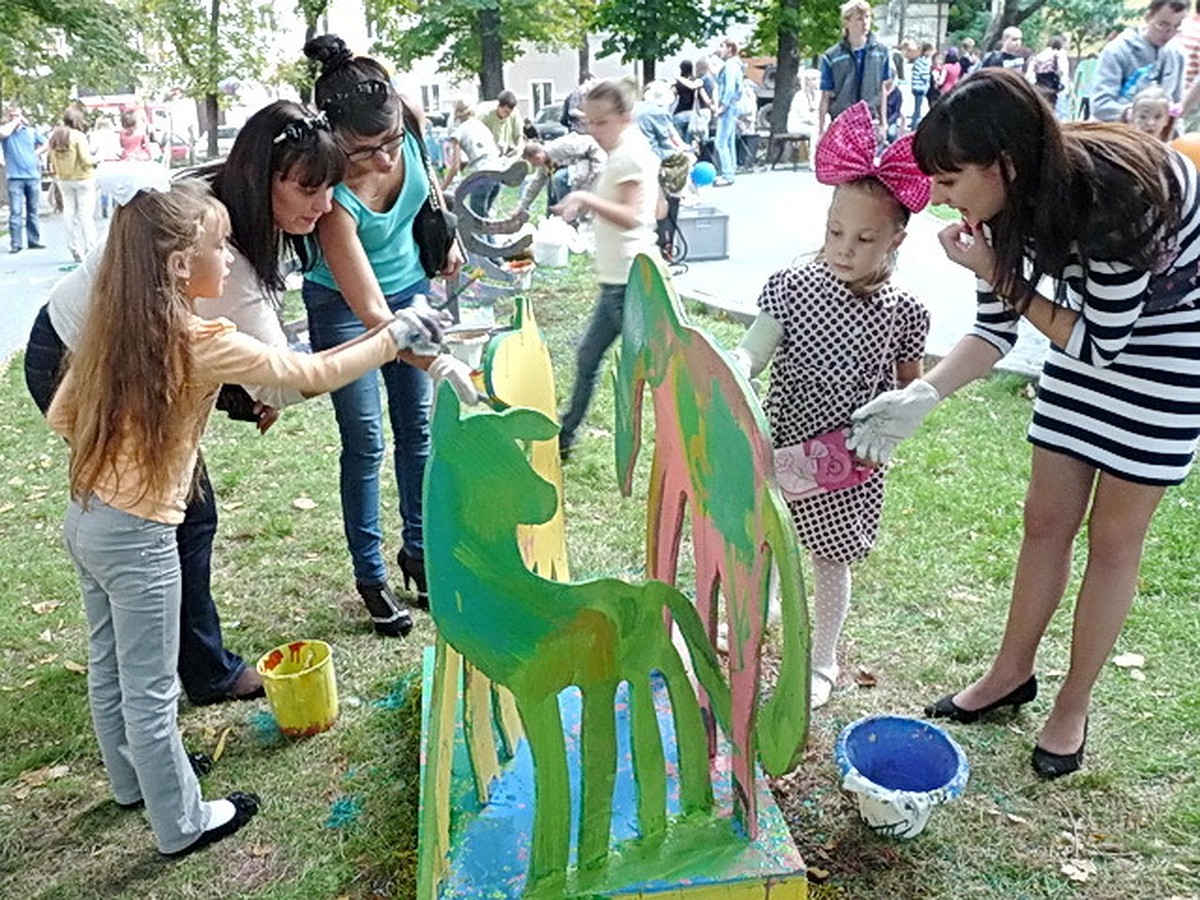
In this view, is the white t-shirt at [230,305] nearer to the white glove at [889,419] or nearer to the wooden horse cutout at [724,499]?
the wooden horse cutout at [724,499]

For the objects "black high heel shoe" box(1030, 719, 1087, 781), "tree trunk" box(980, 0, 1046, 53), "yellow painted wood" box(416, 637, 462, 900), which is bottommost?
"black high heel shoe" box(1030, 719, 1087, 781)

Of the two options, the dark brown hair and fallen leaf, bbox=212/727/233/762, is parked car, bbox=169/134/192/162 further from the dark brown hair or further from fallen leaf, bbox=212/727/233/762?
the dark brown hair

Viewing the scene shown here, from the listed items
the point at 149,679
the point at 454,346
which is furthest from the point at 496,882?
the point at 454,346

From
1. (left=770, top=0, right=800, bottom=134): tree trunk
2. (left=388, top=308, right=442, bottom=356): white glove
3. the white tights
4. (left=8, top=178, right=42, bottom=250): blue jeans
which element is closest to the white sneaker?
the white tights

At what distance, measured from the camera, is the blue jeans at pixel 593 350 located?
4613 mm

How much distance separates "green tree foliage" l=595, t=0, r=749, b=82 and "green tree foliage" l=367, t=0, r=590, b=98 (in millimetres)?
751

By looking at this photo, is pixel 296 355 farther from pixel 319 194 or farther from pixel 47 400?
pixel 47 400

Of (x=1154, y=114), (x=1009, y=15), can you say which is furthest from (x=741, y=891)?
(x=1009, y=15)

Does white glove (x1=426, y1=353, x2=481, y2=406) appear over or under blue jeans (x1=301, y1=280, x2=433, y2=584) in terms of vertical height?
over

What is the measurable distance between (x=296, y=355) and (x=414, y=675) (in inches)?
46.3

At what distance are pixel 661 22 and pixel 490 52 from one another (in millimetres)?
4094

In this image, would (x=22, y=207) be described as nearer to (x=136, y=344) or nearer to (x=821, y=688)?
(x=136, y=344)

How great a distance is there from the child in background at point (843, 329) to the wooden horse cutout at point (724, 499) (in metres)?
0.28

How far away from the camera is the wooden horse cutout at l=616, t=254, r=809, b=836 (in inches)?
59.7
